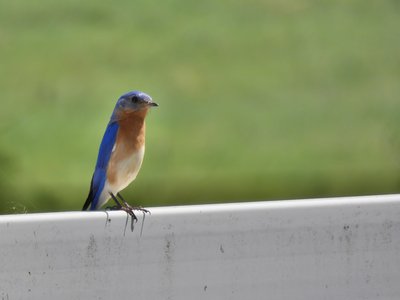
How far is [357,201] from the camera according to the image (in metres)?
2.36

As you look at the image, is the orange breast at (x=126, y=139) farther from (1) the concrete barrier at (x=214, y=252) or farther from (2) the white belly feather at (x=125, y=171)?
(1) the concrete barrier at (x=214, y=252)

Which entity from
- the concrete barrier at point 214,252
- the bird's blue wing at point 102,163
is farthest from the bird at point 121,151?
the concrete barrier at point 214,252

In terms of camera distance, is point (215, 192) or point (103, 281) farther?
point (215, 192)

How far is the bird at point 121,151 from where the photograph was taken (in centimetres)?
274

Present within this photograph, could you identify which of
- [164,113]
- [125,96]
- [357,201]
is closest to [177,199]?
[164,113]

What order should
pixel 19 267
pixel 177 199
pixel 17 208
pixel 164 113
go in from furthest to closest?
pixel 164 113 → pixel 177 199 → pixel 17 208 → pixel 19 267

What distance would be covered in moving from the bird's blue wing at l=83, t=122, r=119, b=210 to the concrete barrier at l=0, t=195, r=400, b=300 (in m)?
0.53

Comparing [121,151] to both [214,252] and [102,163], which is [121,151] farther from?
[214,252]

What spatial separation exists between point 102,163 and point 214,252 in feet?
2.14

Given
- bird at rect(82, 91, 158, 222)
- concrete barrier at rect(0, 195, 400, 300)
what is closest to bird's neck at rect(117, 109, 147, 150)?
bird at rect(82, 91, 158, 222)

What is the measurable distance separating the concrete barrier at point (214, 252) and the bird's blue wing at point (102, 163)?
1.75 ft

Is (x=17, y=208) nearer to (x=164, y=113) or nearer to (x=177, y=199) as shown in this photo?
(x=177, y=199)

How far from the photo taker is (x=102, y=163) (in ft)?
9.10

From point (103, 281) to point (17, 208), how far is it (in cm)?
255
